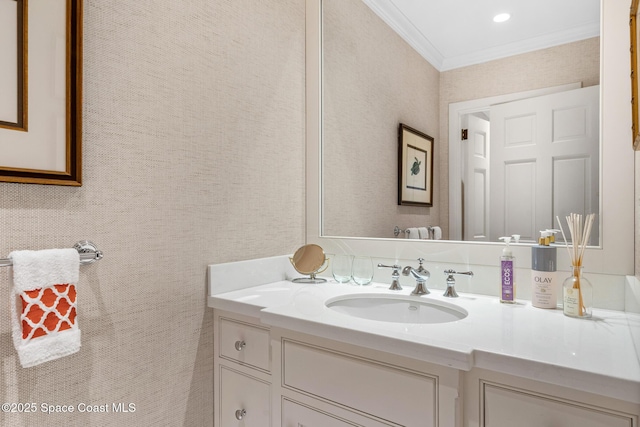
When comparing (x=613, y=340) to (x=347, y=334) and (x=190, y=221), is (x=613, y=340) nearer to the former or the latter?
(x=347, y=334)

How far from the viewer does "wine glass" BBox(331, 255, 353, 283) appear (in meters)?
1.46

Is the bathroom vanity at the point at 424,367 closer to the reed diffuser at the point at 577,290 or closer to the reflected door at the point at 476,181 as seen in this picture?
the reed diffuser at the point at 577,290

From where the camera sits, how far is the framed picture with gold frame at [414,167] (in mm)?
1409

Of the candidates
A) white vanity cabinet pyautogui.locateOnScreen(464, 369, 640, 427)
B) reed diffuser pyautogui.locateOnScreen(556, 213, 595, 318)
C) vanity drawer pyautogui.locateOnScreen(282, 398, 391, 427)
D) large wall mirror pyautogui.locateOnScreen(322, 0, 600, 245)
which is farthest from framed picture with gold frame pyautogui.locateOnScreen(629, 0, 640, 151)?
vanity drawer pyautogui.locateOnScreen(282, 398, 391, 427)

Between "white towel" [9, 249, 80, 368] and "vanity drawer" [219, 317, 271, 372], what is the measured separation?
462mm

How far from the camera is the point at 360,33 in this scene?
5.29ft

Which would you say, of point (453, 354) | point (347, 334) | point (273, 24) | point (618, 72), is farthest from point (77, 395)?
point (618, 72)

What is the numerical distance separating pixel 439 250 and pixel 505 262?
26cm

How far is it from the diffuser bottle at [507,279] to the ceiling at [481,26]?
694mm

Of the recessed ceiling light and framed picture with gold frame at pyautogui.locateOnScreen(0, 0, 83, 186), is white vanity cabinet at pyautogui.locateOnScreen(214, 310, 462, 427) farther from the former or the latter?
the recessed ceiling light

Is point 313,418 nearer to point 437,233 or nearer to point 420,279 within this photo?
point 420,279

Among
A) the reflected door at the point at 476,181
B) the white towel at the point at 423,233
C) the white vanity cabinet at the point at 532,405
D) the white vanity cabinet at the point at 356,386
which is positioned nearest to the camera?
the white vanity cabinet at the point at 532,405

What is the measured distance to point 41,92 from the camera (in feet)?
2.86

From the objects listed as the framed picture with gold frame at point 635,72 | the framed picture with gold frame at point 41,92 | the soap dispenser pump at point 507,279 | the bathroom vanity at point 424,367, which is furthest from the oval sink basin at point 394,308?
the framed picture with gold frame at point 41,92
